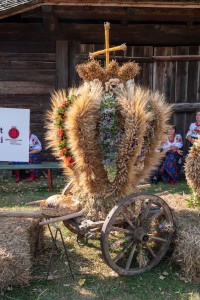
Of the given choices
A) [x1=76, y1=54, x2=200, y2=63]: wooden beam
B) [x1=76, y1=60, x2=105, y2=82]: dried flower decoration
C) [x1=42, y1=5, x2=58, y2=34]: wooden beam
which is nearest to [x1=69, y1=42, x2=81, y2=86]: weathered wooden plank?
[x1=76, y1=54, x2=200, y2=63]: wooden beam

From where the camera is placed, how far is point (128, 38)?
29.0ft

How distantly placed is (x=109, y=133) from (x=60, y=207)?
3.11 ft

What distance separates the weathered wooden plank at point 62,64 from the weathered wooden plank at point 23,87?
18 centimetres

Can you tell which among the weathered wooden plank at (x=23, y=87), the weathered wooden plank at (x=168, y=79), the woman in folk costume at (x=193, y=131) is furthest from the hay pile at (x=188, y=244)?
the weathered wooden plank at (x=23, y=87)

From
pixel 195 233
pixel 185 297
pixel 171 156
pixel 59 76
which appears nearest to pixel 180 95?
pixel 171 156

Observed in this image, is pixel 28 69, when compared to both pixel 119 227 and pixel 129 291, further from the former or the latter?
pixel 129 291

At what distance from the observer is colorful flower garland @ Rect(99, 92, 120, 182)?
4445 mm

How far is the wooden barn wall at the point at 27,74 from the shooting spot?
896cm

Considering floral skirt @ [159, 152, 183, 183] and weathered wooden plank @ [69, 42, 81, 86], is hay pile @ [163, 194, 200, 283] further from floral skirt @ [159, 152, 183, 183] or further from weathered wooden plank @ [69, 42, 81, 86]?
weathered wooden plank @ [69, 42, 81, 86]

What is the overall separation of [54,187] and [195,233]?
4.13 meters

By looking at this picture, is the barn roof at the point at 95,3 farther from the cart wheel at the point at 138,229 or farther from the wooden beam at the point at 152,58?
the cart wheel at the point at 138,229

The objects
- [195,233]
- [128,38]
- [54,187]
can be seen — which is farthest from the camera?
[128,38]

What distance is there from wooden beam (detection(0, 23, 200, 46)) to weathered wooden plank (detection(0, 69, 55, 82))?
651mm

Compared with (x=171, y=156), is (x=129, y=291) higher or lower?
lower
